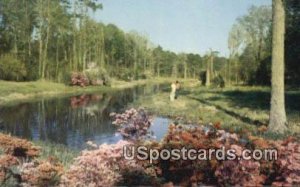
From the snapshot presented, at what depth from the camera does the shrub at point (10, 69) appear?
63.5 m

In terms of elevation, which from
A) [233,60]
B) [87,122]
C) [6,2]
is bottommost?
[87,122]

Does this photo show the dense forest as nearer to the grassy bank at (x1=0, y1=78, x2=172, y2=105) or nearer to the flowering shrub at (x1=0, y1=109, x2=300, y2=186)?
the grassy bank at (x1=0, y1=78, x2=172, y2=105)

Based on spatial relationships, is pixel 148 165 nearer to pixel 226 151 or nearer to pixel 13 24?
pixel 226 151

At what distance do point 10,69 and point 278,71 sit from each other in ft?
159

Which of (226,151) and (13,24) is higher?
(13,24)

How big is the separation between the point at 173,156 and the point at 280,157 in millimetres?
2547

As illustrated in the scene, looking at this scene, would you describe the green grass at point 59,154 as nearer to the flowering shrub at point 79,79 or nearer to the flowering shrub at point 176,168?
the flowering shrub at point 176,168

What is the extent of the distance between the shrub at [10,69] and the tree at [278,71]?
48.0 metres

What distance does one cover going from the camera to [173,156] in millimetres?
11578

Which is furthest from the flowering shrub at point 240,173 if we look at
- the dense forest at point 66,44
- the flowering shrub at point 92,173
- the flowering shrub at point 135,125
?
the dense forest at point 66,44

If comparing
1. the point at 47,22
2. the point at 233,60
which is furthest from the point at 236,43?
the point at 47,22

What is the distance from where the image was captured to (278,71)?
22250 millimetres

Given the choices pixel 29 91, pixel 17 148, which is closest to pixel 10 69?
pixel 29 91

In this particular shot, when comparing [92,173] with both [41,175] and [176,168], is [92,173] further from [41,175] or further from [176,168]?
[176,168]
